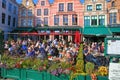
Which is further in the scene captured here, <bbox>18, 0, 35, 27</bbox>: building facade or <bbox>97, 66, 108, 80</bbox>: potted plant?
<bbox>18, 0, 35, 27</bbox>: building facade

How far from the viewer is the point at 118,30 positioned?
32281mm

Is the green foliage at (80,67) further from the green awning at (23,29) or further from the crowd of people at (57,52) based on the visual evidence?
the green awning at (23,29)

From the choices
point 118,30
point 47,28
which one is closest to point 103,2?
point 118,30

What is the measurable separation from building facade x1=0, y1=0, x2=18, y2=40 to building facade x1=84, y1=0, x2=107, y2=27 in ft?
41.6

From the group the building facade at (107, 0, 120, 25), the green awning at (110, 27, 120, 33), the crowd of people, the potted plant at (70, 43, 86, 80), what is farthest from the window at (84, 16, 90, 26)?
the potted plant at (70, 43, 86, 80)

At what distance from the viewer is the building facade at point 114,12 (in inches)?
1312

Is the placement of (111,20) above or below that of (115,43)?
above

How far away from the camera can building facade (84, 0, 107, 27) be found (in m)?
34.5

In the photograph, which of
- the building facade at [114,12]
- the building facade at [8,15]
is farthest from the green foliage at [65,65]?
the building facade at [8,15]

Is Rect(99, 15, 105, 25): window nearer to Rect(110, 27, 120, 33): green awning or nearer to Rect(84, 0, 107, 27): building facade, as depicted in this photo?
Rect(84, 0, 107, 27): building facade

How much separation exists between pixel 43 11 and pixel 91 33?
10.6 metres

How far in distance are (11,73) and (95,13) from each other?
84.9ft

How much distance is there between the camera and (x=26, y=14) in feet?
133

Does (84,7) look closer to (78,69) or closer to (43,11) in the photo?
(43,11)
